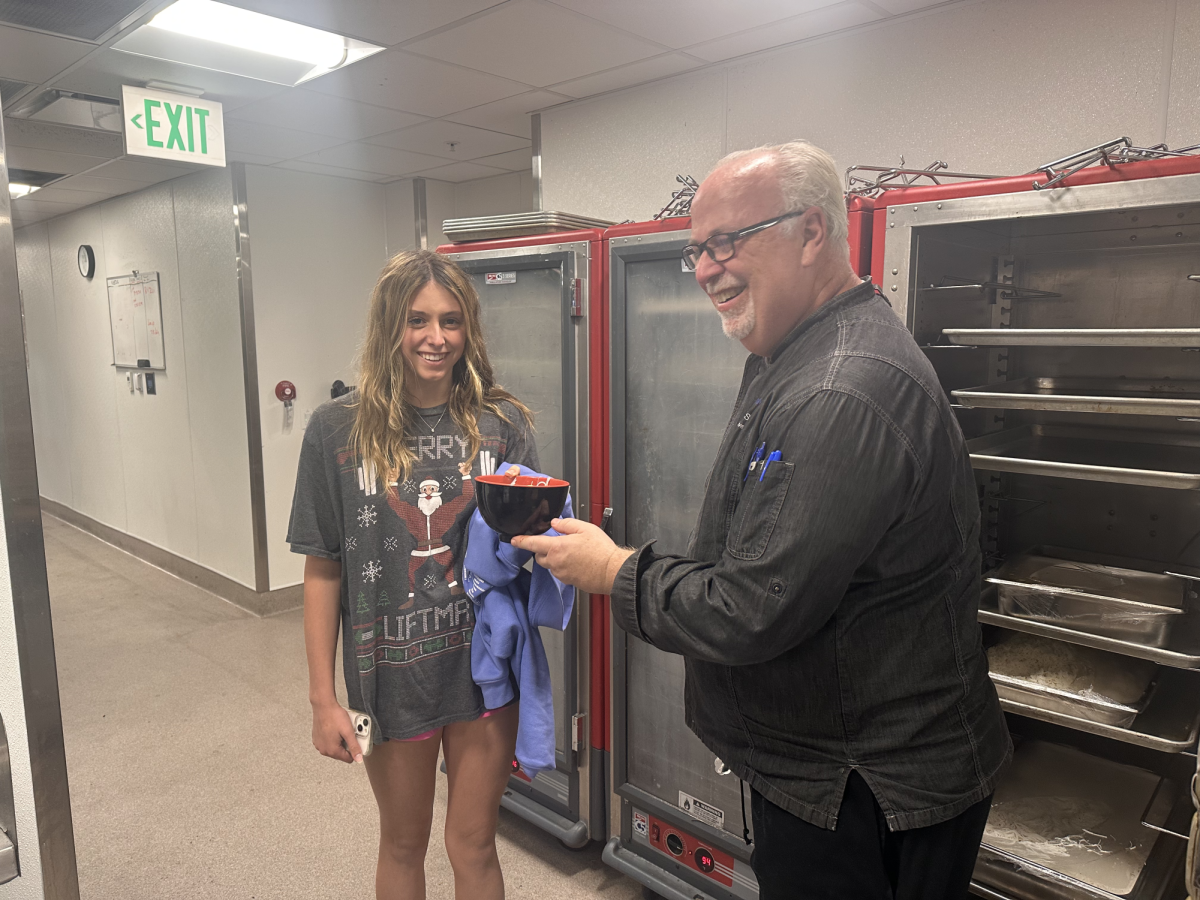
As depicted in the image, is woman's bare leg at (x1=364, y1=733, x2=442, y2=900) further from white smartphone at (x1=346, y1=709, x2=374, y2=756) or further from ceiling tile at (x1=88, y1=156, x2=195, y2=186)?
ceiling tile at (x1=88, y1=156, x2=195, y2=186)

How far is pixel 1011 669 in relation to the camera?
172 cm

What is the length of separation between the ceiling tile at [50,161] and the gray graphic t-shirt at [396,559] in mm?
3462

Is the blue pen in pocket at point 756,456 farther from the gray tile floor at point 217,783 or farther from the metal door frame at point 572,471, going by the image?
the gray tile floor at point 217,783

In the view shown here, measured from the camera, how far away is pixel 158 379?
517cm

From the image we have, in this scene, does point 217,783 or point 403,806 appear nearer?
point 403,806

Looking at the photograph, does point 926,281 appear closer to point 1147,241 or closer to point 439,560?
point 1147,241

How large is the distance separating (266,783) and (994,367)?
2.69 meters

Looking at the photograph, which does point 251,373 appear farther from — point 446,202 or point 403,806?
point 403,806

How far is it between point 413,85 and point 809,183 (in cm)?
214

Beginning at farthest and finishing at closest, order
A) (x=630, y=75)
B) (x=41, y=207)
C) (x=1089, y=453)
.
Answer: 1. (x=41, y=207)
2. (x=630, y=75)
3. (x=1089, y=453)

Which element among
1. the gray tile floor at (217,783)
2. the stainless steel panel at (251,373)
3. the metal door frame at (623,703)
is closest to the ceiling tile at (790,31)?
the metal door frame at (623,703)

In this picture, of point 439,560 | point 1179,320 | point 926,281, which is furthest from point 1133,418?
point 439,560

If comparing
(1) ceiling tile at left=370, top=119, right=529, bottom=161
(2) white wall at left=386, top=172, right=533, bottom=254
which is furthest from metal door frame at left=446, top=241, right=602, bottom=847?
(2) white wall at left=386, top=172, right=533, bottom=254

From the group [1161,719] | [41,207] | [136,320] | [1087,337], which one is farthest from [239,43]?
[41,207]
